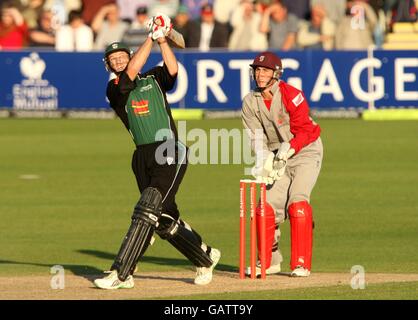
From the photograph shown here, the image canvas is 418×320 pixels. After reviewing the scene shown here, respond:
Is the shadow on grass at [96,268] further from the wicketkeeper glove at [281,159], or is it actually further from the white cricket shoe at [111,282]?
the wicketkeeper glove at [281,159]

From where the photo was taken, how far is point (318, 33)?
100 feet

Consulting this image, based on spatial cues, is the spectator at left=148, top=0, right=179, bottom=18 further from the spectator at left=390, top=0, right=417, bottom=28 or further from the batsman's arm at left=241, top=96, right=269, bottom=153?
the batsman's arm at left=241, top=96, right=269, bottom=153

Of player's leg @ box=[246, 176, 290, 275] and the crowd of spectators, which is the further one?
the crowd of spectators

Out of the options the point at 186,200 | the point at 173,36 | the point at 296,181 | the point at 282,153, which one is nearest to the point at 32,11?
the point at 186,200

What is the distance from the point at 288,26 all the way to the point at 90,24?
489 cm

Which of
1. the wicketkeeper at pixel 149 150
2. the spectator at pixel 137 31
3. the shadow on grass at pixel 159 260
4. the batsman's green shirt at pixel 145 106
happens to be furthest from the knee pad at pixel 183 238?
the spectator at pixel 137 31

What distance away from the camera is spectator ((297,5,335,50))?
30.3m

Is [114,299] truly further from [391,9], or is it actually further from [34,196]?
[391,9]

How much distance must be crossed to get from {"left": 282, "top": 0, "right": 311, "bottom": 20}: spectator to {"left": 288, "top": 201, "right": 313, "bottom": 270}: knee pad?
63.3 ft

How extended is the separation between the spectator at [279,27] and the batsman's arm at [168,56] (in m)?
18.8

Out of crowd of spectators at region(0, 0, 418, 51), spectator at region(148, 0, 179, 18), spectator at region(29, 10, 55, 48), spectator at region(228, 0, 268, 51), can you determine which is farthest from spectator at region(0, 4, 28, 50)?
Answer: spectator at region(228, 0, 268, 51)

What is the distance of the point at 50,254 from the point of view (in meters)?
14.8

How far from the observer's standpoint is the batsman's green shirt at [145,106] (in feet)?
38.9

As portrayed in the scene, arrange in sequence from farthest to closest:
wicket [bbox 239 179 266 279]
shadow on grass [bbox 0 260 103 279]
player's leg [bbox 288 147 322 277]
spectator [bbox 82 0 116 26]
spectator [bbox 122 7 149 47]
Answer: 1. spectator [bbox 82 0 116 26]
2. spectator [bbox 122 7 149 47]
3. shadow on grass [bbox 0 260 103 279]
4. player's leg [bbox 288 147 322 277]
5. wicket [bbox 239 179 266 279]
